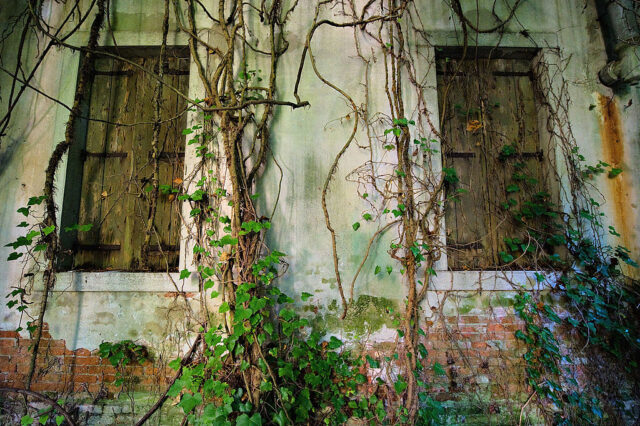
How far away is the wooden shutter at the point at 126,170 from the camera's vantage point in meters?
3.10

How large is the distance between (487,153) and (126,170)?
10.8 feet

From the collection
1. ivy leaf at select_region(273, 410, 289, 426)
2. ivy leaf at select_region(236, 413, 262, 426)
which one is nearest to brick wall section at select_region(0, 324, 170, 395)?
ivy leaf at select_region(236, 413, 262, 426)

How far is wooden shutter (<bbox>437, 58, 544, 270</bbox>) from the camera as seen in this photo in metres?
3.18

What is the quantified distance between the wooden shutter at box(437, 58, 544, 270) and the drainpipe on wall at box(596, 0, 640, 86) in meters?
0.63

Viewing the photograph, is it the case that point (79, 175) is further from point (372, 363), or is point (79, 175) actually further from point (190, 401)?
point (372, 363)

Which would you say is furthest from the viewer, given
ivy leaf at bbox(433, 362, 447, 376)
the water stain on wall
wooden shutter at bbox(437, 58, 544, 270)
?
wooden shutter at bbox(437, 58, 544, 270)

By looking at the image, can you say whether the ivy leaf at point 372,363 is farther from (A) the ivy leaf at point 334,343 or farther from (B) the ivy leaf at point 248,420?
(B) the ivy leaf at point 248,420

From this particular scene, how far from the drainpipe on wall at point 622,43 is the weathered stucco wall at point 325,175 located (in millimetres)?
94

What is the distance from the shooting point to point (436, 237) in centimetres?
295

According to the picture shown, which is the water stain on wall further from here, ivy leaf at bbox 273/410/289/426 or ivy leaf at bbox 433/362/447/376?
ivy leaf at bbox 273/410/289/426

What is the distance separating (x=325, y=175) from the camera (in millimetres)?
3053

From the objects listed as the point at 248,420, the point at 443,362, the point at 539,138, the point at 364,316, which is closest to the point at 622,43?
the point at 539,138

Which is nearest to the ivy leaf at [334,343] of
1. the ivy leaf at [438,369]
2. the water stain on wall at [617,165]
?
the ivy leaf at [438,369]

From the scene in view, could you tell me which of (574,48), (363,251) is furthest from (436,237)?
(574,48)
